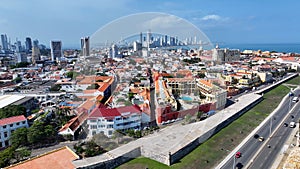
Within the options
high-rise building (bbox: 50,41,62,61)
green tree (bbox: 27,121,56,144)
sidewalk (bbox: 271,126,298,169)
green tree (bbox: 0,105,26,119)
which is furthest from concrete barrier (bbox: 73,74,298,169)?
high-rise building (bbox: 50,41,62,61)

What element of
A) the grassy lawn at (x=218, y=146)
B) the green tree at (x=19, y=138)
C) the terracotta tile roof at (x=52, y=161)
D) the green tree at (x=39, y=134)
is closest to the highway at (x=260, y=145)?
the grassy lawn at (x=218, y=146)

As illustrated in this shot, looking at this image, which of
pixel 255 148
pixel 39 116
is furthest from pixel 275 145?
pixel 39 116

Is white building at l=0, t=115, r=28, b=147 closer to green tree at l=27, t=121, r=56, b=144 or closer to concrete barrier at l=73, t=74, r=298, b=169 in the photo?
green tree at l=27, t=121, r=56, b=144

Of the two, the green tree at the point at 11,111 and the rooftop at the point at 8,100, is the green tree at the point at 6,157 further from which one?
the rooftop at the point at 8,100

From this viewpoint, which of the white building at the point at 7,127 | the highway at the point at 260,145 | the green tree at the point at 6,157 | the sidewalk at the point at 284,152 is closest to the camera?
the green tree at the point at 6,157

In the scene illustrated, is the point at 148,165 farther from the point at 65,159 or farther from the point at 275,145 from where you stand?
the point at 275,145
